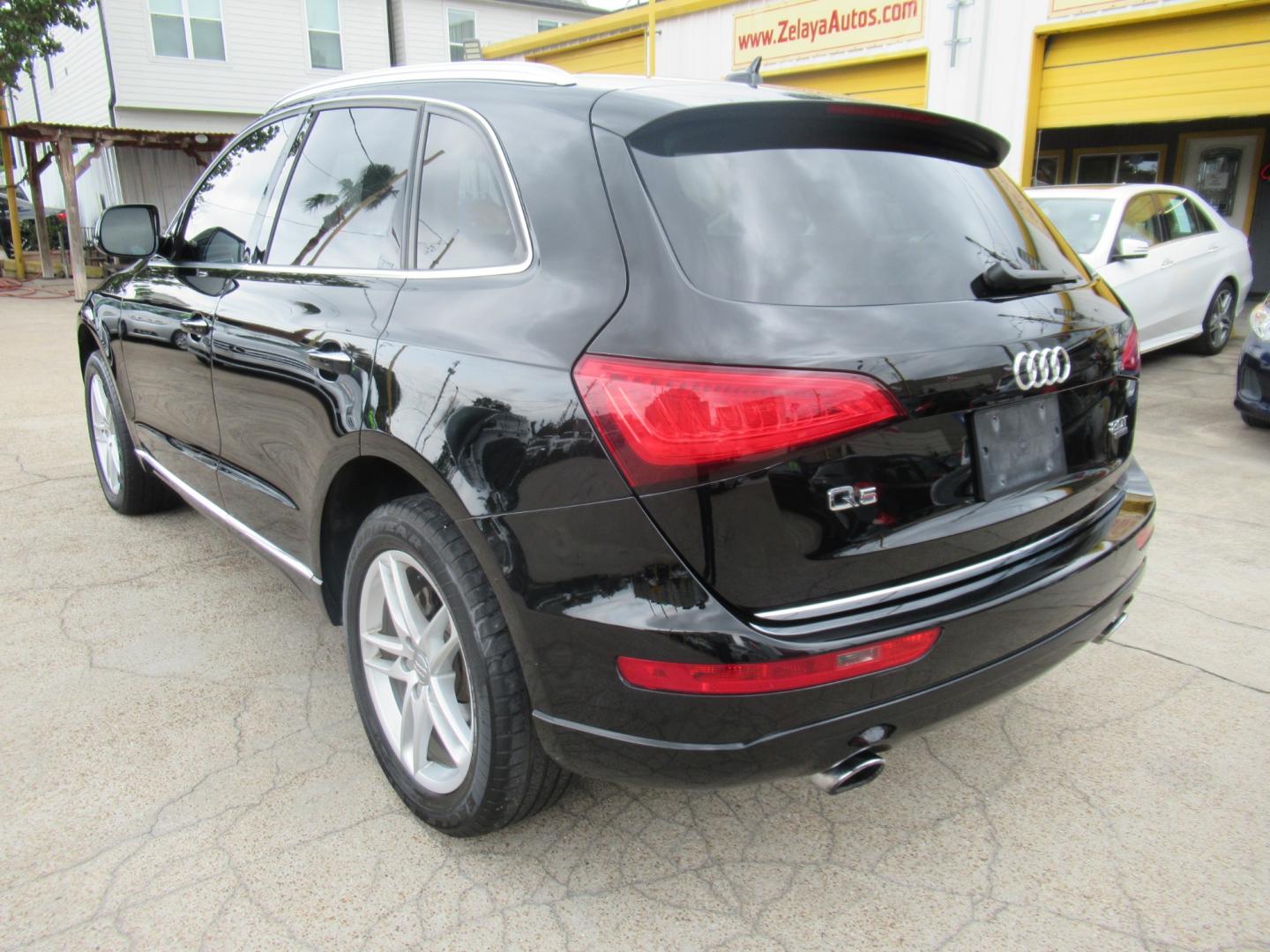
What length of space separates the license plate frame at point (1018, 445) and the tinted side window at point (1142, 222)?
607 cm

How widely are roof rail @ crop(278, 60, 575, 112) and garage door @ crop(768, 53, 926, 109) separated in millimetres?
9613

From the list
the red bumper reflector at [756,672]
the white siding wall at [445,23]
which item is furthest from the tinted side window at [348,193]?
the white siding wall at [445,23]

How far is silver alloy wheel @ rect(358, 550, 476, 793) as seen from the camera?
2208mm

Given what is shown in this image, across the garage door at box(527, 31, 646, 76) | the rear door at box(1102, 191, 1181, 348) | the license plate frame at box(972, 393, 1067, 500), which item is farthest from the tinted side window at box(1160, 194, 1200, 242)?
the garage door at box(527, 31, 646, 76)

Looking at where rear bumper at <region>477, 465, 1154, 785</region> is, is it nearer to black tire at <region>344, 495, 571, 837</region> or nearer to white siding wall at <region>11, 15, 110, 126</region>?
black tire at <region>344, 495, 571, 837</region>

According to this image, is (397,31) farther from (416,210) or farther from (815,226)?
(815,226)

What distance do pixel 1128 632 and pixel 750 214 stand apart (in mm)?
2418

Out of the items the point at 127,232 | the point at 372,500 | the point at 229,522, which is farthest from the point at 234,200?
the point at 372,500

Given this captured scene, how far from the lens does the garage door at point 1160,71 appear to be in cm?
925

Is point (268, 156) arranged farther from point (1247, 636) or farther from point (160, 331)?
point (1247, 636)

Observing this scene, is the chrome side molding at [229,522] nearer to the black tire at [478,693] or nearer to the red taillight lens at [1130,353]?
the black tire at [478,693]

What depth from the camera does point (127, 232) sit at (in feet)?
12.0

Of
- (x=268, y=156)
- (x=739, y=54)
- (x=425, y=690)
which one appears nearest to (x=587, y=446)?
(x=425, y=690)

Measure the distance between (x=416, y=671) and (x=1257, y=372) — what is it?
5732 mm
